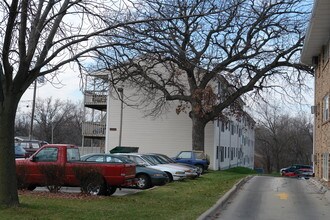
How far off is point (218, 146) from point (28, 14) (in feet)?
112

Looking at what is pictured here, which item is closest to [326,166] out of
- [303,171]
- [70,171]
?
[70,171]

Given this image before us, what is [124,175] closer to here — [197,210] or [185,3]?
[197,210]

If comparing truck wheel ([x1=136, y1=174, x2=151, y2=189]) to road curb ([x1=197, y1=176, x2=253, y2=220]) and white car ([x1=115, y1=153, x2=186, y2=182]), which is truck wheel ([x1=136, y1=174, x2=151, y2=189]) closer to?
white car ([x1=115, y1=153, x2=186, y2=182])

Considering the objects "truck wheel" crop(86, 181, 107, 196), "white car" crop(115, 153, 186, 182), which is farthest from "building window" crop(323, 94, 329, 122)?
"truck wheel" crop(86, 181, 107, 196)

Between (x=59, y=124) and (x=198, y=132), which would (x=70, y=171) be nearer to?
(x=198, y=132)

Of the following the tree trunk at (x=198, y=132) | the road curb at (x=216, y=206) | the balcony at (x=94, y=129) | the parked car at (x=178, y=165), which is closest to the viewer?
the road curb at (x=216, y=206)

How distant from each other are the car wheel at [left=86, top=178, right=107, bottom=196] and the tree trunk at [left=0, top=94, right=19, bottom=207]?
3.91m

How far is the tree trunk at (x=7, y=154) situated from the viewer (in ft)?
35.3

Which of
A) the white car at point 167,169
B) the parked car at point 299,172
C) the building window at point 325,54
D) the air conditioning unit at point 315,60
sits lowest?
the parked car at point 299,172

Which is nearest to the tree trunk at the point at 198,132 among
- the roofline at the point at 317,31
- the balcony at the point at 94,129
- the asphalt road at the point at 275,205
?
the balcony at the point at 94,129

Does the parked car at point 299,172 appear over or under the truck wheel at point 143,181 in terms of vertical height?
under

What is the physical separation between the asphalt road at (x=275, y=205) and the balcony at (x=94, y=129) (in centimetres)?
2541

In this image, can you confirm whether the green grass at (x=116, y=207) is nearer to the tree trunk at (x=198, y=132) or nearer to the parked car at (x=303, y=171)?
the tree trunk at (x=198, y=132)

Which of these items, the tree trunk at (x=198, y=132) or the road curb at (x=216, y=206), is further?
the tree trunk at (x=198, y=132)
